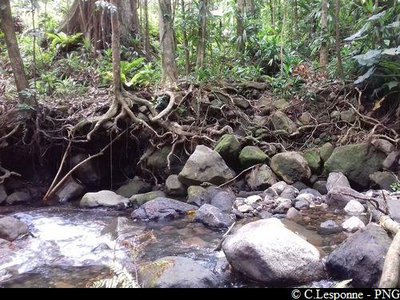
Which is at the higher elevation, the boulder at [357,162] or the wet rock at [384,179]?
the boulder at [357,162]

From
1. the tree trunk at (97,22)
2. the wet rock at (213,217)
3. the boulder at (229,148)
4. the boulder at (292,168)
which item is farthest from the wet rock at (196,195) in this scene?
the tree trunk at (97,22)

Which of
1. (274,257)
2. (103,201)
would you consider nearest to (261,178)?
(103,201)

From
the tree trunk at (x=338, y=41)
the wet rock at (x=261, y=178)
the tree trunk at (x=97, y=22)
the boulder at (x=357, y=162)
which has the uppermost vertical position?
the tree trunk at (x=97, y=22)

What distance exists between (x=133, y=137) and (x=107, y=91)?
4.62ft

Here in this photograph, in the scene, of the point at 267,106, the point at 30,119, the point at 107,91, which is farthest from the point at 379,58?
the point at 30,119

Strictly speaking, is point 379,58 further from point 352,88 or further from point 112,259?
point 112,259

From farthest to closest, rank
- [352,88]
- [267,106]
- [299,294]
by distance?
1. [267,106]
2. [352,88]
3. [299,294]

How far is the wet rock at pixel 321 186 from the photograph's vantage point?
22.4 feet

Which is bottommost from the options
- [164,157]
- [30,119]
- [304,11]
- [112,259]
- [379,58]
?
Answer: [112,259]

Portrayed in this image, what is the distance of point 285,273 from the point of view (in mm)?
3555

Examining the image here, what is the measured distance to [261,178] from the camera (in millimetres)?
7109

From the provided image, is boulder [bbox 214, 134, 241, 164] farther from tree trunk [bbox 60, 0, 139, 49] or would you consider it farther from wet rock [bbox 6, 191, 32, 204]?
tree trunk [bbox 60, 0, 139, 49]

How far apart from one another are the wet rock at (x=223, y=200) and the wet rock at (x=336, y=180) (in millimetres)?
1549

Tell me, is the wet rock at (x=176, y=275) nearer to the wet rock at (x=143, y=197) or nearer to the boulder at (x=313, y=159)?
the wet rock at (x=143, y=197)
